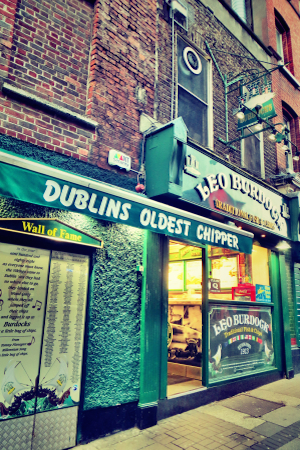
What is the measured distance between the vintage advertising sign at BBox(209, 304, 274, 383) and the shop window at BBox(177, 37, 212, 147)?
3738 millimetres

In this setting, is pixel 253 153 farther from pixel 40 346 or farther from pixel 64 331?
pixel 40 346

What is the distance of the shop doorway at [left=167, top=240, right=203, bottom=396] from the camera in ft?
20.4

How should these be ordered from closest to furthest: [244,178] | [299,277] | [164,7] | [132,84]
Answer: [132,84] → [164,7] → [244,178] → [299,277]

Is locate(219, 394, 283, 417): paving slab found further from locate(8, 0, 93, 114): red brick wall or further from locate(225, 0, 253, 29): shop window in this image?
locate(225, 0, 253, 29): shop window

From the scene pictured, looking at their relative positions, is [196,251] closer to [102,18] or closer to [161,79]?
[161,79]

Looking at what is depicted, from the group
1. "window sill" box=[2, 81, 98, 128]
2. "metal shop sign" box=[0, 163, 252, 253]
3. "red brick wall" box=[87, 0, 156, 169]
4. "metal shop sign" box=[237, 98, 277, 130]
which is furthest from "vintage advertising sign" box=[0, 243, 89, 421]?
"metal shop sign" box=[237, 98, 277, 130]

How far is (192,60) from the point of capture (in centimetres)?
669

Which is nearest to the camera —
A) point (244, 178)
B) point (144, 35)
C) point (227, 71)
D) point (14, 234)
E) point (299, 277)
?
point (14, 234)

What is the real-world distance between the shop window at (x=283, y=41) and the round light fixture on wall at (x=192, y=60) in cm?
592

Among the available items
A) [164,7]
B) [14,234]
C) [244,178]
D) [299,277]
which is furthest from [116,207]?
[299,277]

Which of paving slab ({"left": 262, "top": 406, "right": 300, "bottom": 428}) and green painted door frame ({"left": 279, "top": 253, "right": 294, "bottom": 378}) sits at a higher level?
green painted door frame ({"left": 279, "top": 253, "right": 294, "bottom": 378})

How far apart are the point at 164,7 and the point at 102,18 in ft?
Result: 6.56

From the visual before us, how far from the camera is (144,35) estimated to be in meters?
5.34

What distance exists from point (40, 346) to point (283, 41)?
13050 mm
